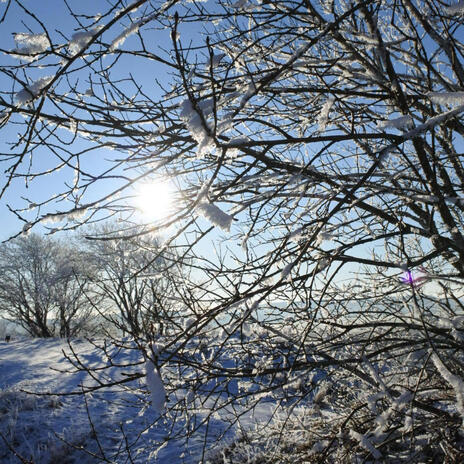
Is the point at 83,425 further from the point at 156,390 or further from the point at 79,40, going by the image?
the point at 79,40

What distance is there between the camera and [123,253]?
7.52 ft

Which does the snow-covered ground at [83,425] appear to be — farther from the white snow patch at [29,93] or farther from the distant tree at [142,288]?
the white snow patch at [29,93]

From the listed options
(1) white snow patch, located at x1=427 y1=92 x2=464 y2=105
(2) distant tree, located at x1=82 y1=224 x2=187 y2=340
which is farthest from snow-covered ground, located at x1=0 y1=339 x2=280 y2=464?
(1) white snow patch, located at x1=427 y1=92 x2=464 y2=105

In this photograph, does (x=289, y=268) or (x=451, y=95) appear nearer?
(x=451, y=95)

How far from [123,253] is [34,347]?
13.7 m

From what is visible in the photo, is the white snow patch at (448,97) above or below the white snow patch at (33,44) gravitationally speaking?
below

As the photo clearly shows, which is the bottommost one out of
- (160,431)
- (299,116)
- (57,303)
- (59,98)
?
(160,431)

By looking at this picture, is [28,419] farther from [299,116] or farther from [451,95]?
[451,95]

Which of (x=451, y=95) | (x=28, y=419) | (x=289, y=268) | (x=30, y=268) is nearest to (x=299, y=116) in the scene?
(x=451, y=95)

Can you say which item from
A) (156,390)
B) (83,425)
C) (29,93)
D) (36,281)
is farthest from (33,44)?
(36,281)

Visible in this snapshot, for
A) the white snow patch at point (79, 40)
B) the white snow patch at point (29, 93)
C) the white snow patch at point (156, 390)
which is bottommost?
the white snow patch at point (156, 390)

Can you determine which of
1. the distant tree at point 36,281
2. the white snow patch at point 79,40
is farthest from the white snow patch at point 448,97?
the distant tree at point 36,281

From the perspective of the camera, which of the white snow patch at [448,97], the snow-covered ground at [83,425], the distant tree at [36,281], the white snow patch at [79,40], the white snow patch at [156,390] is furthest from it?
the distant tree at [36,281]

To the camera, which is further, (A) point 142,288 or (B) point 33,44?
(A) point 142,288
